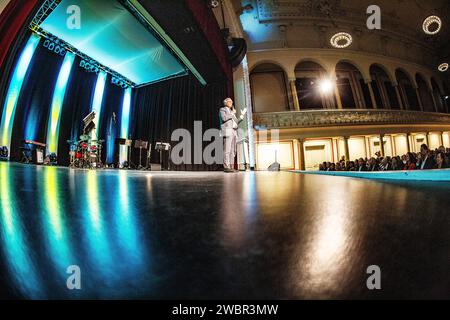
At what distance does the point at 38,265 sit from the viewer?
0.29 meters

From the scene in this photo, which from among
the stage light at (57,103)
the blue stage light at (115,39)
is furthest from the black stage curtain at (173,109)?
the stage light at (57,103)

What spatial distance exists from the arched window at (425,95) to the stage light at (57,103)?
18.5 metres

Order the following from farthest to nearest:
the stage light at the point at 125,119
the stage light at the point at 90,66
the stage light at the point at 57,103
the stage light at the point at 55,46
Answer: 1. the stage light at the point at 125,119
2. the stage light at the point at 90,66
3. the stage light at the point at 57,103
4. the stage light at the point at 55,46

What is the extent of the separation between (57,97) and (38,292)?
26.4 feet

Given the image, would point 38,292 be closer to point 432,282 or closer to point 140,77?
point 432,282

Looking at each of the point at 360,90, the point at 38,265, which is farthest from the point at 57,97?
the point at 360,90

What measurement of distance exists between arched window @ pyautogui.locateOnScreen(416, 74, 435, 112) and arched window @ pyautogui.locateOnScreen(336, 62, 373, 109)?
4.42 meters

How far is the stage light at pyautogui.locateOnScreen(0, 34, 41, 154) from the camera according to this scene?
14.0ft

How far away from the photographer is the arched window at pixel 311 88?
11.4m

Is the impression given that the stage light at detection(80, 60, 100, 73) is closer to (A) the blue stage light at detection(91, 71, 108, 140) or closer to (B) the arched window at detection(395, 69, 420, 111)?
(A) the blue stage light at detection(91, 71, 108, 140)

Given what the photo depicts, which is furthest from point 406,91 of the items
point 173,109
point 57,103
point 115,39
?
point 57,103

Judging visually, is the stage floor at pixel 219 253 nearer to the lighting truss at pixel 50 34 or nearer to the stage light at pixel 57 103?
the lighting truss at pixel 50 34

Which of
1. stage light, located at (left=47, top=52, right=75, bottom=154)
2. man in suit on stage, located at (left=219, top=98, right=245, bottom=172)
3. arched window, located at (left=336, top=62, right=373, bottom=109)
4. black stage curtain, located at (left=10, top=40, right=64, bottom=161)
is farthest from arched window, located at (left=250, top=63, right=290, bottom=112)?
black stage curtain, located at (left=10, top=40, right=64, bottom=161)

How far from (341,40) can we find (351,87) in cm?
280
